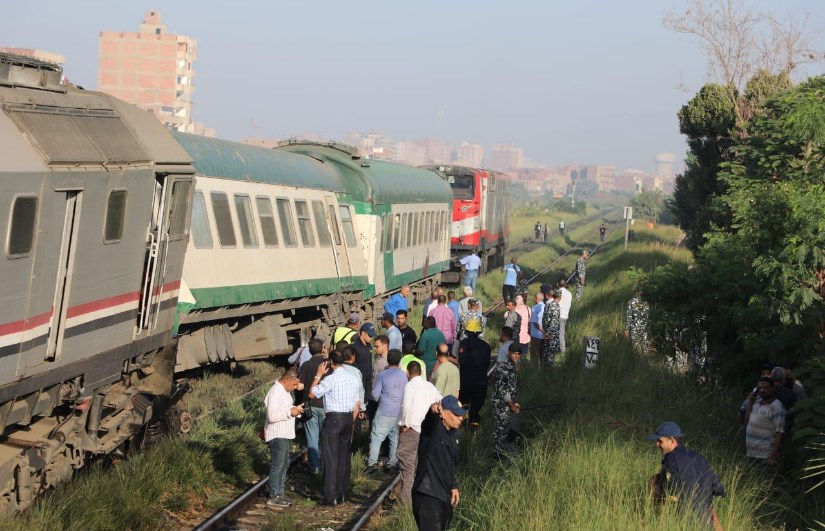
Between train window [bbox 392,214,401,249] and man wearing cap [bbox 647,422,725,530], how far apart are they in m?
17.0

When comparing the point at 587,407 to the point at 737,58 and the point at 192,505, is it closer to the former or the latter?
the point at 192,505

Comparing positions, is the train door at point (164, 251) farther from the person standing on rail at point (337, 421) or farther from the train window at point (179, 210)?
the person standing on rail at point (337, 421)

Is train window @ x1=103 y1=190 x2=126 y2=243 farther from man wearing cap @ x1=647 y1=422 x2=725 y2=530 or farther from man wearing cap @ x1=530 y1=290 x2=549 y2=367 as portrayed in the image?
man wearing cap @ x1=530 y1=290 x2=549 y2=367

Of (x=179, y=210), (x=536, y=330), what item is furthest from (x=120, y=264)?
(x=536, y=330)

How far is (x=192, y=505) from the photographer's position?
37.8 ft

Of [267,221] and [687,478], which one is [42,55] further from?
[687,478]

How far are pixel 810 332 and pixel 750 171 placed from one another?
5937 mm

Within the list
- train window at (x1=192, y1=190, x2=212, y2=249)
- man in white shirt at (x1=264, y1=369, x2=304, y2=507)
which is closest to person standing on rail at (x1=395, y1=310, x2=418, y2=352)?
train window at (x1=192, y1=190, x2=212, y2=249)

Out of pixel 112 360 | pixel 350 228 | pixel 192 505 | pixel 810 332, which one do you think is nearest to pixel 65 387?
pixel 112 360

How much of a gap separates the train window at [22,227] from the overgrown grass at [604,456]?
4.24 metres

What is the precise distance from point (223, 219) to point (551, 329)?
7.16m

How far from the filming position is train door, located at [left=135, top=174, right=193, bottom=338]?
12164mm

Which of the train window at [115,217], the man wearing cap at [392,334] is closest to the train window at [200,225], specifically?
the man wearing cap at [392,334]

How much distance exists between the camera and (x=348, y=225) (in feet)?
72.2
